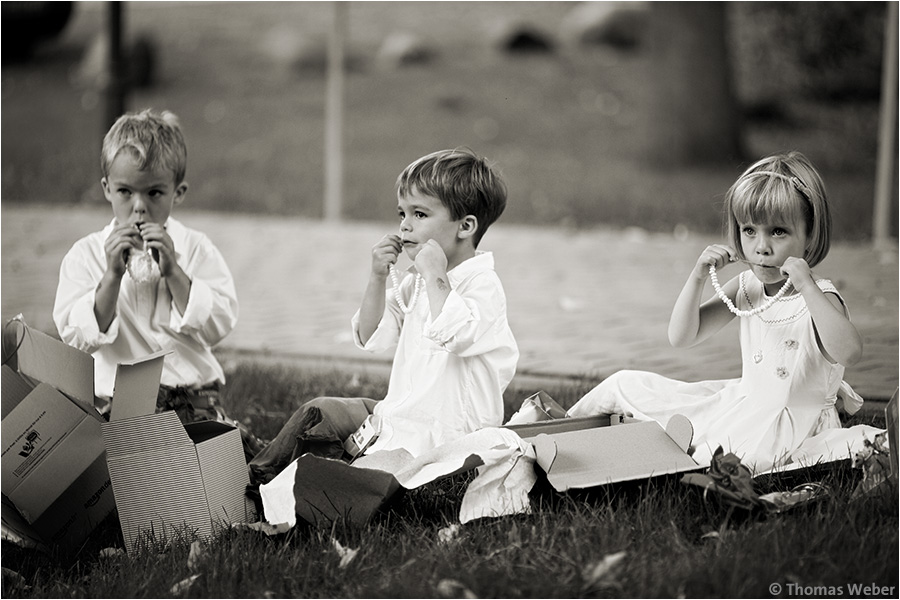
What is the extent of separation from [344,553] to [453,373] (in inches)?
30.7

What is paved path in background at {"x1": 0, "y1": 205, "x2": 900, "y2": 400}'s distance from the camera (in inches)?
212

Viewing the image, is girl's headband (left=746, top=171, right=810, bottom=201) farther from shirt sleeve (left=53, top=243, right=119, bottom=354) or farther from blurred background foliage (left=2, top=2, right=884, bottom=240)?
blurred background foliage (left=2, top=2, right=884, bottom=240)

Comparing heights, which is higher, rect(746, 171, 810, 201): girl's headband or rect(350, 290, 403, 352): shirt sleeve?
rect(746, 171, 810, 201): girl's headband

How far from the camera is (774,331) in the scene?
133 inches

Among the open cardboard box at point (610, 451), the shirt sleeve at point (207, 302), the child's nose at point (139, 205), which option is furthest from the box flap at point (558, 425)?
the child's nose at point (139, 205)

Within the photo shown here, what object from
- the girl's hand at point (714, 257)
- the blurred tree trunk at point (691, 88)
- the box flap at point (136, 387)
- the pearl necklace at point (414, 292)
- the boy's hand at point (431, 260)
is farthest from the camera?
the blurred tree trunk at point (691, 88)

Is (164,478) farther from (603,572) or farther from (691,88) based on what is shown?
(691,88)

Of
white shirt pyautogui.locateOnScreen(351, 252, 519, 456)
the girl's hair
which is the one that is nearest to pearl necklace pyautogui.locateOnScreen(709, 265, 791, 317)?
the girl's hair

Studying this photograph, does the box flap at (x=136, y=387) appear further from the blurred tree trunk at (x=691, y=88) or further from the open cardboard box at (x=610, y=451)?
the blurred tree trunk at (x=691, y=88)

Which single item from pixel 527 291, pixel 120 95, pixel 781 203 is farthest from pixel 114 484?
pixel 120 95

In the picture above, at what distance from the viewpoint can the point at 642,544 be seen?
2.62 meters

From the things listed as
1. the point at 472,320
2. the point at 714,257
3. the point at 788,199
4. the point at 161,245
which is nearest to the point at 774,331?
the point at 714,257

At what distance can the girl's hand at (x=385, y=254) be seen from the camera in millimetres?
3309
